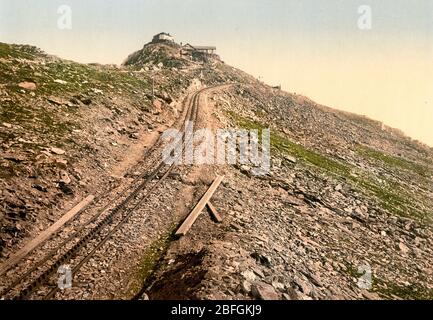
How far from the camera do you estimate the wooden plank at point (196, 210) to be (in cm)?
1614

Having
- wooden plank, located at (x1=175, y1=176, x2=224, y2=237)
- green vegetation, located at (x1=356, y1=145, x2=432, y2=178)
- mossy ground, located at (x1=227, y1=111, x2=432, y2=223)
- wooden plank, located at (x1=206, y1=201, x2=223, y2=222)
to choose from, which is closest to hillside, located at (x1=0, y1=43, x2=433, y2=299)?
mossy ground, located at (x1=227, y1=111, x2=432, y2=223)

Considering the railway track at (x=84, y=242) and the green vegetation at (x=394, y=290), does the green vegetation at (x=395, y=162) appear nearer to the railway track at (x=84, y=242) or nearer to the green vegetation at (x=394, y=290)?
the green vegetation at (x=394, y=290)

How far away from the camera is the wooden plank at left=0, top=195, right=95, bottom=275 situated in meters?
13.5

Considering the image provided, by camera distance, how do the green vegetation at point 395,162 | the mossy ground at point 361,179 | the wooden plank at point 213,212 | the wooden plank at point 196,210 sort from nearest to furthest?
the wooden plank at point 196,210
the wooden plank at point 213,212
the mossy ground at point 361,179
the green vegetation at point 395,162

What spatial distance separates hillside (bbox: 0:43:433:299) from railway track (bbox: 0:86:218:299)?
54 cm

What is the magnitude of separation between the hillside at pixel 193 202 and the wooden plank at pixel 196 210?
1.16 ft

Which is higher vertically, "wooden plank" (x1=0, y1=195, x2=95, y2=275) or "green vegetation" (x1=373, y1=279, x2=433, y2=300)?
"wooden plank" (x1=0, y1=195, x2=95, y2=275)

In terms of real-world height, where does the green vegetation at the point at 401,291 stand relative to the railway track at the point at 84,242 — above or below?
below

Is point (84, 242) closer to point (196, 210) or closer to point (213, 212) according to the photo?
point (196, 210)

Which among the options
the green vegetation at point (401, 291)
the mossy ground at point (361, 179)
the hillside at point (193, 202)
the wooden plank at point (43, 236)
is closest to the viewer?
the hillside at point (193, 202)

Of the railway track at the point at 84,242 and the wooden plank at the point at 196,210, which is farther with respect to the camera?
the wooden plank at the point at 196,210

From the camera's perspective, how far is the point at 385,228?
2434 centimetres

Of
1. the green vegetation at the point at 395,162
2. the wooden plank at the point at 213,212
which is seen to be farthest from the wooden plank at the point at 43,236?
the green vegetation at the point at 395,162

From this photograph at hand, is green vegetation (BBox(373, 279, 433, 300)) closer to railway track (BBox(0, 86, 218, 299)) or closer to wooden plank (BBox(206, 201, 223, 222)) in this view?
wooden plank (BBox(206, 201, 223, 222))
